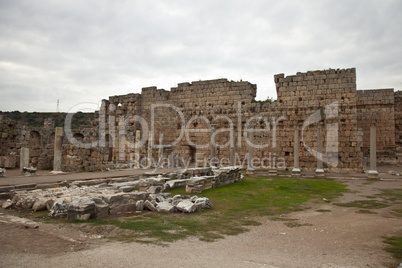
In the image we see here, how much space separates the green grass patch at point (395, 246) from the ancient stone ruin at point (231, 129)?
38.5 ft

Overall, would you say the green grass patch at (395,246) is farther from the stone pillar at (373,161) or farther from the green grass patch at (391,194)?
the stone pillar at (373,161)

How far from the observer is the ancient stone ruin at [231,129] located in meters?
17.9

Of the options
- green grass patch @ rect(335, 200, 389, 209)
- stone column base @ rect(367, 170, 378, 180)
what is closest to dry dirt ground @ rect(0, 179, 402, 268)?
green grass patch @ rect(335, 200, 389, 209)

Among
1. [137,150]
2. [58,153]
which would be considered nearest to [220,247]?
[58,153]

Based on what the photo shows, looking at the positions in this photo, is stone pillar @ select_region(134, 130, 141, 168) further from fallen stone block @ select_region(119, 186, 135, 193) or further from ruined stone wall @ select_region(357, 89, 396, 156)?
ruined stone wall @ select_region(357, 89, 396, 156)

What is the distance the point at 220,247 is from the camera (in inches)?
198

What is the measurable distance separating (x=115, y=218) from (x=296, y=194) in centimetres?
692

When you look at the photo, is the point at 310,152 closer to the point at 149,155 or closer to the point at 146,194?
the point at 149,155

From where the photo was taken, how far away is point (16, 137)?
19391 mm

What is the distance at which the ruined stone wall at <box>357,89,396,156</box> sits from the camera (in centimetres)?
2203

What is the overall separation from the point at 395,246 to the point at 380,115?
20280mm

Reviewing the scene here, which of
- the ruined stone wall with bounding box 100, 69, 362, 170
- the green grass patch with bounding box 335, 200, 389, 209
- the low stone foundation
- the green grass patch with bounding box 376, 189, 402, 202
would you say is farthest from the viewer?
the ruined stone wall with bounding box 100, 69, 362, 170

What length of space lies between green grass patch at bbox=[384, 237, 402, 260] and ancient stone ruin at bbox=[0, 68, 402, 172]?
38.5 feet

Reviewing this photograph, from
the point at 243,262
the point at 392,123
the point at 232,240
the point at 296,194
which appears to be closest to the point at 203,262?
the point at 243,262
